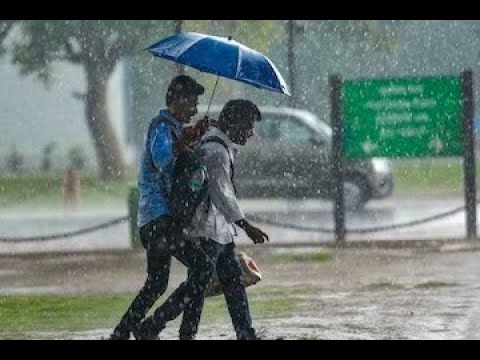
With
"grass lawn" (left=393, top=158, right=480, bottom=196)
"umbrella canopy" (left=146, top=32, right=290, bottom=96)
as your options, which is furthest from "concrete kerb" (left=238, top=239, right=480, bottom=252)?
"grass lawn" (left=393, top=158, right=480, bottom=196)

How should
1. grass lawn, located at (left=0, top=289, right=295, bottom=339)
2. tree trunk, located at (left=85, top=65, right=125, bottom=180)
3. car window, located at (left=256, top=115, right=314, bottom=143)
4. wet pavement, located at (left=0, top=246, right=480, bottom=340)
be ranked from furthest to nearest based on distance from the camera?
tree trunk, located at (left=85, top=65, right=125, bottom=180)
car window, located at (left=256, top=115, right=314, bottom=143)
grass lawn, located at (left=0, top=289, right=295, bottom=339)
wet pavement, located at (left=0, top=246, right=480, bottom=340)

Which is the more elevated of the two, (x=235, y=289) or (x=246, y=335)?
(x=235, y=289)

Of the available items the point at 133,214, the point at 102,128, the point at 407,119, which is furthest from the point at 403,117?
the point at 102,128

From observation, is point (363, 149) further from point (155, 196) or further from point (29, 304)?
point (155, 196)

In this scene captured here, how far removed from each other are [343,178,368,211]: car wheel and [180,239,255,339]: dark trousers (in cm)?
1299

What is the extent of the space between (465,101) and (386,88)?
88 centimetres

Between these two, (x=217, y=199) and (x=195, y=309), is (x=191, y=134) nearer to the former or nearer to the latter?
(x=217, y=199)

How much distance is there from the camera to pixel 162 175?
8.82m

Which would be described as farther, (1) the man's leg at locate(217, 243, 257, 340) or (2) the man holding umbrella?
(1) the man's leg at locate(217, 243, 257, 340)

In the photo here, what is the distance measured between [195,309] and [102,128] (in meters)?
29.8

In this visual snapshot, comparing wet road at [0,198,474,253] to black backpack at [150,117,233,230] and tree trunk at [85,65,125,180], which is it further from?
tree trunk at [85,65,125,180]

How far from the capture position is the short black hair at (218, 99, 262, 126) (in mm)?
8922
